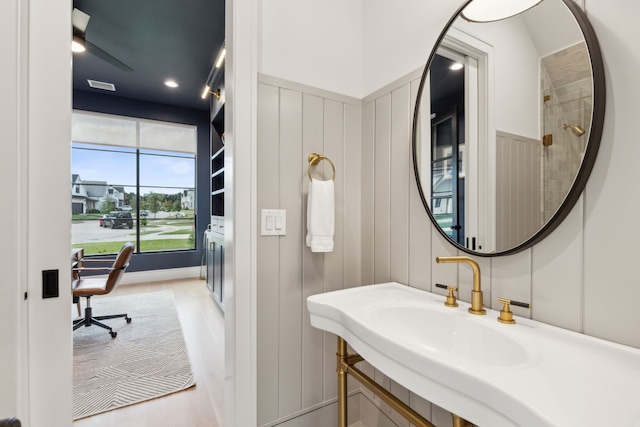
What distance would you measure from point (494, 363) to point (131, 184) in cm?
522

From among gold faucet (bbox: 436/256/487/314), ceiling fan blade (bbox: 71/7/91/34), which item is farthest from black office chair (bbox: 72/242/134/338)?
gold faucet (bbox: 436/256/487/314)

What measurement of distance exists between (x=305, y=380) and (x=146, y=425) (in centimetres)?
98

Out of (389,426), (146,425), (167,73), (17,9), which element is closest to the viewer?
(17,9)

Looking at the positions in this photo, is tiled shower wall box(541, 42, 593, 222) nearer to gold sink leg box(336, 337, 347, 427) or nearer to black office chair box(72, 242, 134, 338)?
gold sink leg box(336, 337, 347, 427)

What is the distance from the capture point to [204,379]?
2021 mm

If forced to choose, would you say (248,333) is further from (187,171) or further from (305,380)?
(187,171)

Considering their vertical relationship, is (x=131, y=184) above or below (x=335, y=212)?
above

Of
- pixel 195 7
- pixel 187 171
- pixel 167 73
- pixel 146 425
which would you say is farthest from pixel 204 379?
pixel 187 171

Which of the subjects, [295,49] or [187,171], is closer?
[295,49]

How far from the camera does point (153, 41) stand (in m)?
2.83

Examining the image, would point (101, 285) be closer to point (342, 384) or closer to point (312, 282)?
point (312, 282)

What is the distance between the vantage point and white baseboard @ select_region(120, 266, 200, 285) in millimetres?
4387

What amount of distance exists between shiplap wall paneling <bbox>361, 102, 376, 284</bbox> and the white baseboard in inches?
163

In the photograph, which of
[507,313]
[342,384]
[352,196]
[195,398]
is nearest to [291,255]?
[352,196]
